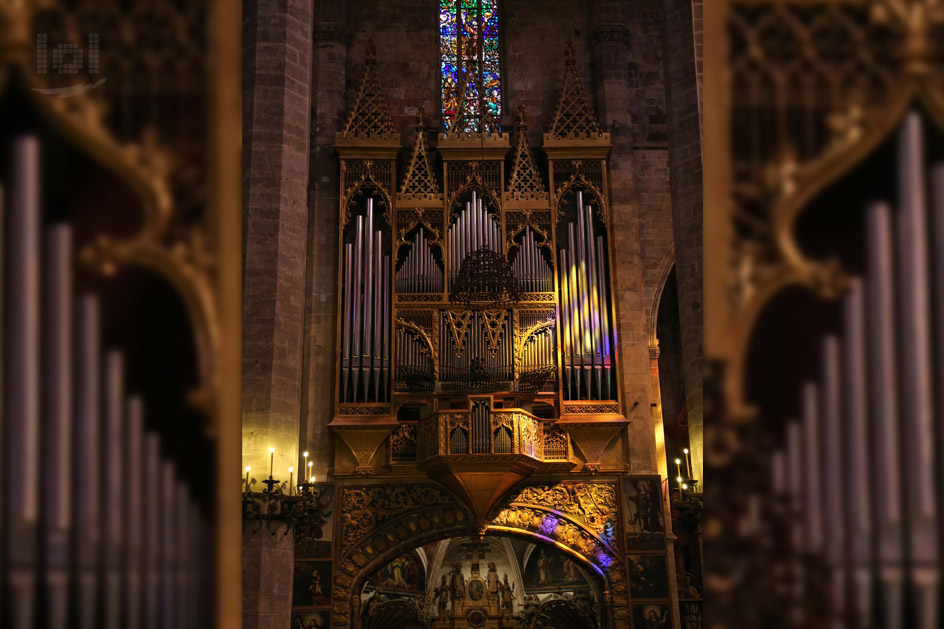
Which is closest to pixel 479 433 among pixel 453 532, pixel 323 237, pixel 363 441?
pixel 453 532

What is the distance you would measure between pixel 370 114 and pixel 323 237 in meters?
2.43

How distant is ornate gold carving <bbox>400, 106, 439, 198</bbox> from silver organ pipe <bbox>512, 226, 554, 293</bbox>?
191 centimetres

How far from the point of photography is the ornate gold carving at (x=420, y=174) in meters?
19.8

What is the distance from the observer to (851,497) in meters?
4.55

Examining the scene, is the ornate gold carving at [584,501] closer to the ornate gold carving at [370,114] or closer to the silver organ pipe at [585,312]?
the silver organ pipe at [585,312]

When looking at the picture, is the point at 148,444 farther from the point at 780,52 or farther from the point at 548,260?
the point at 548,260

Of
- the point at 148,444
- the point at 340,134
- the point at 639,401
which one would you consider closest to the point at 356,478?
the point at 639,401

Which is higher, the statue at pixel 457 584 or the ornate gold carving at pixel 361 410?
the ornate gold carving at pixel 361 410

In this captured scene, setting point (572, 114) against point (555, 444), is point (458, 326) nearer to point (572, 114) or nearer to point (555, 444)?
point (555, 444)

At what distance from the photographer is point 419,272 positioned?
19.2 m

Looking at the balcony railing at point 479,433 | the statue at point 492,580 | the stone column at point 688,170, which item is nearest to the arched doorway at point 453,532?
the balcony railing at point 479,433

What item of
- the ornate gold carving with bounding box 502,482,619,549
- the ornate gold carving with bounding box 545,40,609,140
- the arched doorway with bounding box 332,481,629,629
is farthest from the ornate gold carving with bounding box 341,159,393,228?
the ornate gold carving with bounding box 502,482,619,549

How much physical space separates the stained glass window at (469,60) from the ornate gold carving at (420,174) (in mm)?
965

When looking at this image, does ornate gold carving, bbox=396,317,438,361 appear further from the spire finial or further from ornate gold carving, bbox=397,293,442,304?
the spire finial
